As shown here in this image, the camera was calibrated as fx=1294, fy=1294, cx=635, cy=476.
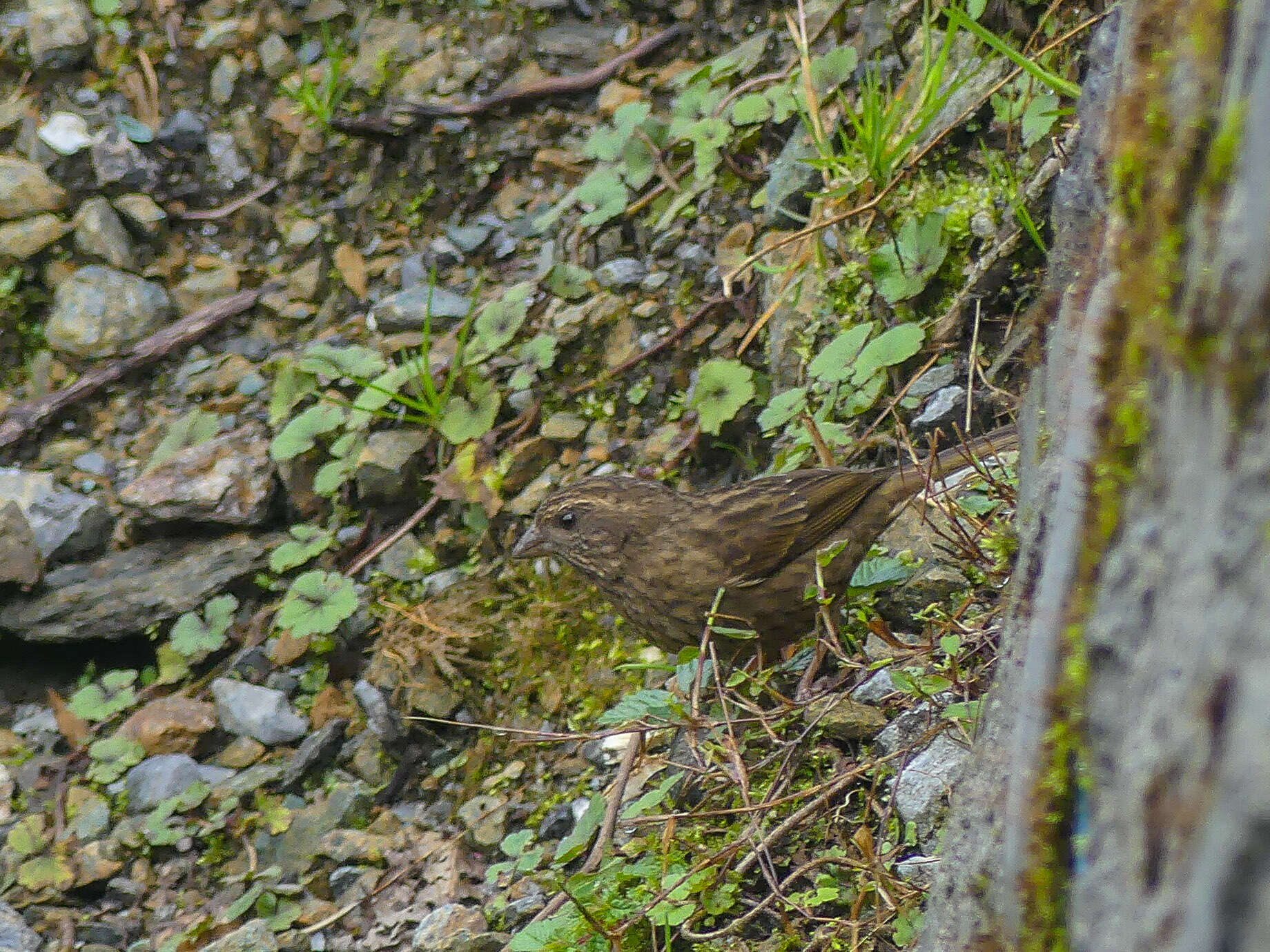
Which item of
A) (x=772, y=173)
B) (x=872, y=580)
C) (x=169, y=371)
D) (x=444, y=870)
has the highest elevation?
(x=772, y=173)

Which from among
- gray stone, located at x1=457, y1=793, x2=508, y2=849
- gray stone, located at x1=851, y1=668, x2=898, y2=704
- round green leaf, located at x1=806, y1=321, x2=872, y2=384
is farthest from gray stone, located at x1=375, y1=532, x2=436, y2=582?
gray stone, located at x1=851, y1=668, x2=898, y2=704

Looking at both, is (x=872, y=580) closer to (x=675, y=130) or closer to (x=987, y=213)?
(x=987, y=213)

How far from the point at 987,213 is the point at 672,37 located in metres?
2.48

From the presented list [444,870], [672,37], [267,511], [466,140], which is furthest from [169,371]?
[444,870]

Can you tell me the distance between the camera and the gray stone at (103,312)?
247 inches

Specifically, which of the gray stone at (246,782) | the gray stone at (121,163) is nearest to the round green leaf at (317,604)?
the gray stone at (246,782)

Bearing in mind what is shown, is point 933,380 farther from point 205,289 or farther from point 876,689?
point 205,289

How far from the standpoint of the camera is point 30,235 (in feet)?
21.1

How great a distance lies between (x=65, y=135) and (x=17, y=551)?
2.46 meters

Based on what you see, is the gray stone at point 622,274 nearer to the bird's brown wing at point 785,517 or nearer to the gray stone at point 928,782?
the bird's brown wing at point 785,517

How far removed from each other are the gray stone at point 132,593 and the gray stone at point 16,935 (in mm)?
1324

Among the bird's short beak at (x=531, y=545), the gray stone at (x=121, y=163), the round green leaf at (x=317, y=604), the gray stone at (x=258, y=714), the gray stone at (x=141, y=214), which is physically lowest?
the gray stone at (x=258, y=714)

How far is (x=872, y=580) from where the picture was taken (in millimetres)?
3410

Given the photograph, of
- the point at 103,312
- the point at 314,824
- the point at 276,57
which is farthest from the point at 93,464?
the point at 314,824
